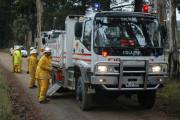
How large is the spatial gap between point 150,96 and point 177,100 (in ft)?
7.34

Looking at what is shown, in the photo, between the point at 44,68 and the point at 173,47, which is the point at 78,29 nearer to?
the point at 44,68

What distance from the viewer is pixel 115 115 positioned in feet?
46.9

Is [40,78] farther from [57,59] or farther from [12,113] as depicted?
[12,113]

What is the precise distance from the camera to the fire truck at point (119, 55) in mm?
13930

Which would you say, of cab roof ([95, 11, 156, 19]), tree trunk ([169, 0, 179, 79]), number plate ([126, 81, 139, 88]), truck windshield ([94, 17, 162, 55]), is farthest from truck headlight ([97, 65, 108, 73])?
tree trunk ([169, 0, 179, 79])

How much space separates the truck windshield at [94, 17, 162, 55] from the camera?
14.2 m

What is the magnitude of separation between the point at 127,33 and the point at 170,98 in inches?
175

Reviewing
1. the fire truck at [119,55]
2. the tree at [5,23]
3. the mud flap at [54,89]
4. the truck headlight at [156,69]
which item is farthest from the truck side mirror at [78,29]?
the tree at [5,23]

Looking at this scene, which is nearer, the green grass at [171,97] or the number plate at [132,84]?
the number plate at [132,84]

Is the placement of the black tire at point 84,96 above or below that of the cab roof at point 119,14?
below

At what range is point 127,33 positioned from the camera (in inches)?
570

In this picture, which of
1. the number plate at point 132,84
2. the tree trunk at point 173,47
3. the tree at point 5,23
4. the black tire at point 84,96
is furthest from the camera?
the tree at point 5,23

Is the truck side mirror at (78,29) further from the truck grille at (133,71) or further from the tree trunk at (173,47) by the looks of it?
the tree trunk at (173,47)

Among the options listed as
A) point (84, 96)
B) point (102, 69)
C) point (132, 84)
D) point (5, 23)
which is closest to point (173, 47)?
point (84, 96)
